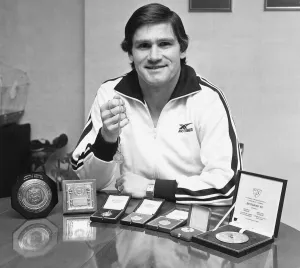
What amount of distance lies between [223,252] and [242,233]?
0.13 meters

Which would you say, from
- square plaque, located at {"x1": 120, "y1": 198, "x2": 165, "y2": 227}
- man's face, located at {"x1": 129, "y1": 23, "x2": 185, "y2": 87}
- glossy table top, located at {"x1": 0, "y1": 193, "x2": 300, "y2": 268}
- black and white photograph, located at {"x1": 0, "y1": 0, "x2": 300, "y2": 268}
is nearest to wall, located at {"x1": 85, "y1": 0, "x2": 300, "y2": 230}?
black and white photograph, located at {"x1": 0, "y1": 0, "x2": 300, "y2": 268}

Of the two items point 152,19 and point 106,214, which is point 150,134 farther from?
point 106,214

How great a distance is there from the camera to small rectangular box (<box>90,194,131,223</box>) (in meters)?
1.49

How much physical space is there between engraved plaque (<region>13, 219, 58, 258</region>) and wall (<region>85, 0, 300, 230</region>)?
6.11ft

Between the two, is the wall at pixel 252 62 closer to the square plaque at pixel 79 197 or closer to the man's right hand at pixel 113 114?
the man's right hand at pixel 113 114

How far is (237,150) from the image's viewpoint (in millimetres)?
1849

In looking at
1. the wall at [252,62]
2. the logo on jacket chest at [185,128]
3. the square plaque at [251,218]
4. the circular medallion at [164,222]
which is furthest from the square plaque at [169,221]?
the wall at [252,62]

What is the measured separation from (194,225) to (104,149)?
0.58 metres

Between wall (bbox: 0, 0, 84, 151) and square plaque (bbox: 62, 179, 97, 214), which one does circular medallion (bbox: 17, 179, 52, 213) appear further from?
wall (bbox: 0, 0, 84, 151)

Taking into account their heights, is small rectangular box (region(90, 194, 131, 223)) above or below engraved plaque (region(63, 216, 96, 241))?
above

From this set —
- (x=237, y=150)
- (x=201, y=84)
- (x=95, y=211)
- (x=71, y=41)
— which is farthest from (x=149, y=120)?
(x=71, y=41)

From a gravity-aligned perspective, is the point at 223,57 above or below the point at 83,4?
below

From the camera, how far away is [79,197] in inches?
63.3

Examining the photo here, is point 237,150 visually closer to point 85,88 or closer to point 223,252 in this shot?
point 223,252
